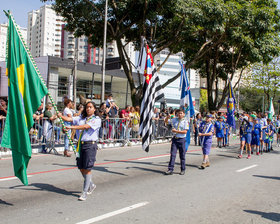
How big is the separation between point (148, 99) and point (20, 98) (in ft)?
12.6

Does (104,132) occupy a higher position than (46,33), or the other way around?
(46,33)

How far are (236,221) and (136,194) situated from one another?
6.89 ft

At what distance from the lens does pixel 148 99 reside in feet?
28.1

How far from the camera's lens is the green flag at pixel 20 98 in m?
Answer: 5.43

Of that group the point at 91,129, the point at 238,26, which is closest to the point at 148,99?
the point at 91,129

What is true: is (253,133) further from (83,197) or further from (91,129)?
(83,197)

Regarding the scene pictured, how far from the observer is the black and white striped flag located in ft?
27.4

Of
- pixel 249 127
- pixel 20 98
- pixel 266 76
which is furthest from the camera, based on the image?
pixel 266 76

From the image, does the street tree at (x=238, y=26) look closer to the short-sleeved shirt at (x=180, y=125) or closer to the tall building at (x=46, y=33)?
the short-sleeved shirt at (x=180, y=125)

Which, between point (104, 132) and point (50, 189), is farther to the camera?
point (104, 132)

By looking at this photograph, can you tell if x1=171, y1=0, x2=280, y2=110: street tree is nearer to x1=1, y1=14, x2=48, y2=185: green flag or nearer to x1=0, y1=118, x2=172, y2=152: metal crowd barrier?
x1=0, y1=118, x2=172, y2=152: metal crowd barrier

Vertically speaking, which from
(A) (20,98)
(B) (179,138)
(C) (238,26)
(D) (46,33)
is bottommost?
(B) (179,138)

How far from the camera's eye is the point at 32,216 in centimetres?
477

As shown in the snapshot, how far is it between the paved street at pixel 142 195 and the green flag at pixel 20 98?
2.78 ft
